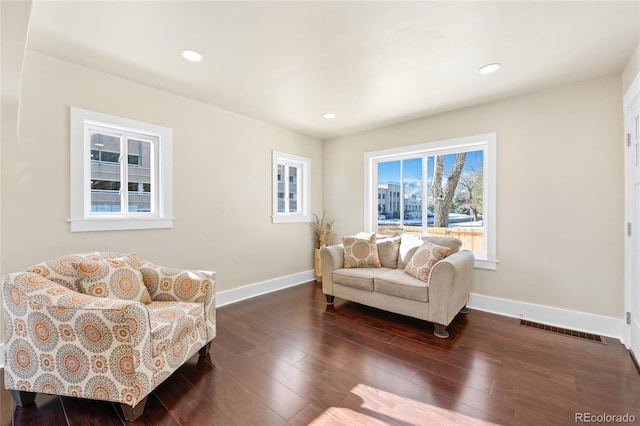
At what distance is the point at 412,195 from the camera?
4.11 m

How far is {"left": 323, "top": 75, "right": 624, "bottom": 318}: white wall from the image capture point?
2.66 m

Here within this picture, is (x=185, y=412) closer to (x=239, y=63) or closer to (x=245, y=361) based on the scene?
(x=245, y=361)

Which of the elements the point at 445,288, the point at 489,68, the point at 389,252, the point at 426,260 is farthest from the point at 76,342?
the point at 489,68

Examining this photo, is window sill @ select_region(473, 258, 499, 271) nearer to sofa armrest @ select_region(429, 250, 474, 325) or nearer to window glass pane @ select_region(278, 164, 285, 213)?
sofa armrest @ select_region(429, 250, 474, 325)

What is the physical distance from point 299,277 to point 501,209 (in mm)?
3043

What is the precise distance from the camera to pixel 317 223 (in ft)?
16.2

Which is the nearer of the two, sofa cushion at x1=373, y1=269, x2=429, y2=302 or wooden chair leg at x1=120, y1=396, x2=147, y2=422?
wooden chair leg at x1=120, y1=396, x2=147, y2=422

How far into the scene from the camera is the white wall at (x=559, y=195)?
2662 millimetres

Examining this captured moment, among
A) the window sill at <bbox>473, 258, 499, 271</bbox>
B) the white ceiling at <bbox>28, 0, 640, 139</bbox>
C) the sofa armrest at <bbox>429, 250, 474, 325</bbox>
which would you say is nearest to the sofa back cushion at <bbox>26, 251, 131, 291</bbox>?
the white ceiling at <bbox>28, 0, 640, 139</bbox>

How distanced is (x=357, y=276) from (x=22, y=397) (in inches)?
109

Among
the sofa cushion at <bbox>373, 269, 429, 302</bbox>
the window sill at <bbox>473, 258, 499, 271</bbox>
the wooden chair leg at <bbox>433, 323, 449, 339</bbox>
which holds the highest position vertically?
the window sill at <bbox>473, 258, 499, 271</bbox>

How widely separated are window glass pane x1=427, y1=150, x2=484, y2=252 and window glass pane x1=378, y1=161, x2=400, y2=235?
0.50 meters

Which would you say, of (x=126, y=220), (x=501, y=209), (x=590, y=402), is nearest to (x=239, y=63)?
(x=126, y=220)

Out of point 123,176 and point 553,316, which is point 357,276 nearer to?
point 553,316
